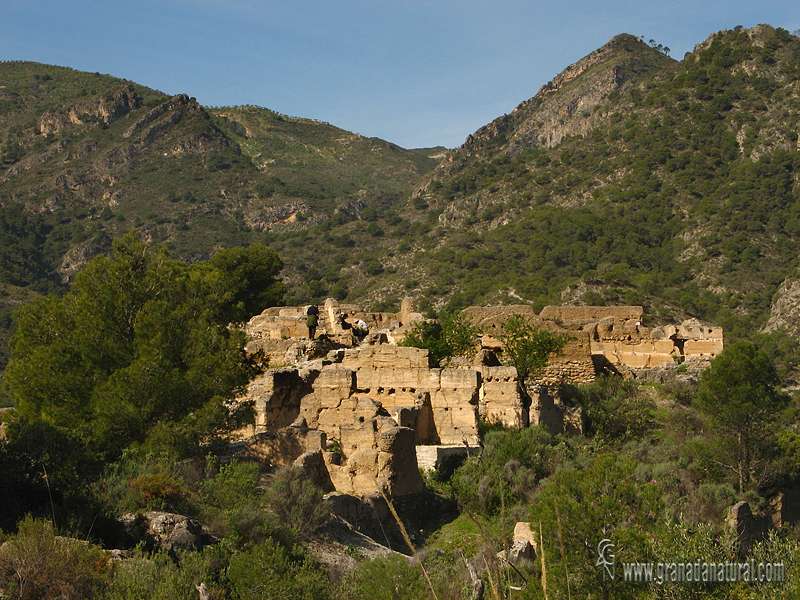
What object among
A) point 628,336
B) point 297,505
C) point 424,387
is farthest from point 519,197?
point 297,505

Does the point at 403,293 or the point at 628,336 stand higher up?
the point at 403,293

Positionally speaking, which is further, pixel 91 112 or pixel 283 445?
pixel 91 112

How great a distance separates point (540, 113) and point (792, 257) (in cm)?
5665

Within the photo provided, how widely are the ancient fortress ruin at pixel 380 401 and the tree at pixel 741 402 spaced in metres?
3.20

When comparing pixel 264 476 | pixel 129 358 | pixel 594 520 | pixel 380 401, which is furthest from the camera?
pixel 380 401

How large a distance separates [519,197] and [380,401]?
6876 centimetres

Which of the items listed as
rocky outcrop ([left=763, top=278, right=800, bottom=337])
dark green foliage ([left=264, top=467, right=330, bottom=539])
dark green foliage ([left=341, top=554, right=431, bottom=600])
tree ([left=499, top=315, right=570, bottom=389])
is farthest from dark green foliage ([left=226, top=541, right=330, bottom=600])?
rocky outcrop ([left=763, top=278, right=800, bottom=337])

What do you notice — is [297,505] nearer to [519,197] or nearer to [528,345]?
[528,345]

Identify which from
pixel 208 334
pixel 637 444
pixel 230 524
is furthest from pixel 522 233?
pixel 230 524

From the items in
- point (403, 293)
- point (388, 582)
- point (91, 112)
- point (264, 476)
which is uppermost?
point (91, 112)

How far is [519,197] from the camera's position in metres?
84.4

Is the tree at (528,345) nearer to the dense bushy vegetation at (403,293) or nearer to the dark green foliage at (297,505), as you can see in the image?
the dense bushy vegetation at (403,293)

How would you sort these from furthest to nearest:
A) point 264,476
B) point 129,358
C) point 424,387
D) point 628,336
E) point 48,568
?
1. point 628,336
2. point 424,387
3. point 129,358
4. point 264,476
5. point 48,568

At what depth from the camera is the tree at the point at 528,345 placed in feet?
79.3
